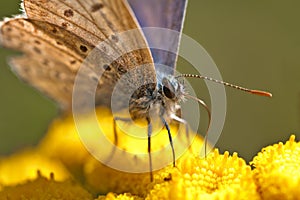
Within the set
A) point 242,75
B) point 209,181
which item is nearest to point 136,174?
point 209,181

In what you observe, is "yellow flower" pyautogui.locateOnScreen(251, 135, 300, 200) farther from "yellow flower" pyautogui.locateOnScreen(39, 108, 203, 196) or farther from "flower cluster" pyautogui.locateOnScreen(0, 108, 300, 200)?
"yellow flower" pyautogui.locateOnScreen(39, 108, 203, 196)

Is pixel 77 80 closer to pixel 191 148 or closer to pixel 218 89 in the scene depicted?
pixel 191 148

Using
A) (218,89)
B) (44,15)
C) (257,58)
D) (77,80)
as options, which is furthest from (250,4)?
(44,15)

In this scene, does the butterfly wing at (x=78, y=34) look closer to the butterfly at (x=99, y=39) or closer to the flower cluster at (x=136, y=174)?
the butterfly at (x=99, y=39)

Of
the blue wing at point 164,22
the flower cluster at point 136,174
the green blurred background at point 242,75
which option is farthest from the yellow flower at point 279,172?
the green blurred background at point 242,75

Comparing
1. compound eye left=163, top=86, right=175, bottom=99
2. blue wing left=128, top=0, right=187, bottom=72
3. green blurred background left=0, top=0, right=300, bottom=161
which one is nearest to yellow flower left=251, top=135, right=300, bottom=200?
compound eye left=163, top=86, right=175, bottom=99

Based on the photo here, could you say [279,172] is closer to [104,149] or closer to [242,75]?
[104,149]
